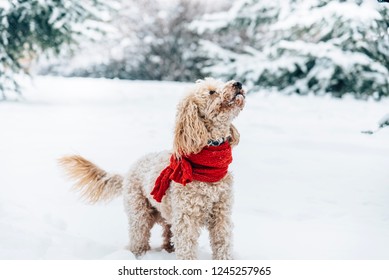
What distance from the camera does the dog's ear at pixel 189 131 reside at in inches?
103

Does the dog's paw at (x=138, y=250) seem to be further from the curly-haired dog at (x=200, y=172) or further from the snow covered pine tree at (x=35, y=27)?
the snow covered pine tree at (x=35, y=27)

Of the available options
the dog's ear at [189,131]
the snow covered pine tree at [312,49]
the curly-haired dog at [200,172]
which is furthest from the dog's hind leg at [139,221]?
the snow covered pine tree at [312,49]

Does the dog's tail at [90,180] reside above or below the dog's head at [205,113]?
below

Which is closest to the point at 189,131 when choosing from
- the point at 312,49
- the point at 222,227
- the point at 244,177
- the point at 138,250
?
the point at 222,227

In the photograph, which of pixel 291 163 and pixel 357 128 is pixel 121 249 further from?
pixel 357 128

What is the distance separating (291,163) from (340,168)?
451mm

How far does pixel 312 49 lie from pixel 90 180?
17.0ft

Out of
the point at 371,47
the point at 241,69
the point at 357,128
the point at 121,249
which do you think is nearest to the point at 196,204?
the point at 121,249

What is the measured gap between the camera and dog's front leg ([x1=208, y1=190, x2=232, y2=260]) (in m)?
2.78

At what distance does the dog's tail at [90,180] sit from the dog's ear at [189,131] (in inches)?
32.7

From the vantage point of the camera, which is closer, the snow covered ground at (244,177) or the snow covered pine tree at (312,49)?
the snow covered ground at (244,177)

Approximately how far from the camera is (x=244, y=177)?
4543 millimetres

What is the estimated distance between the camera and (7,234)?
3.21 m

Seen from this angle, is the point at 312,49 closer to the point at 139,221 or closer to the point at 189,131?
the point at 139,221
